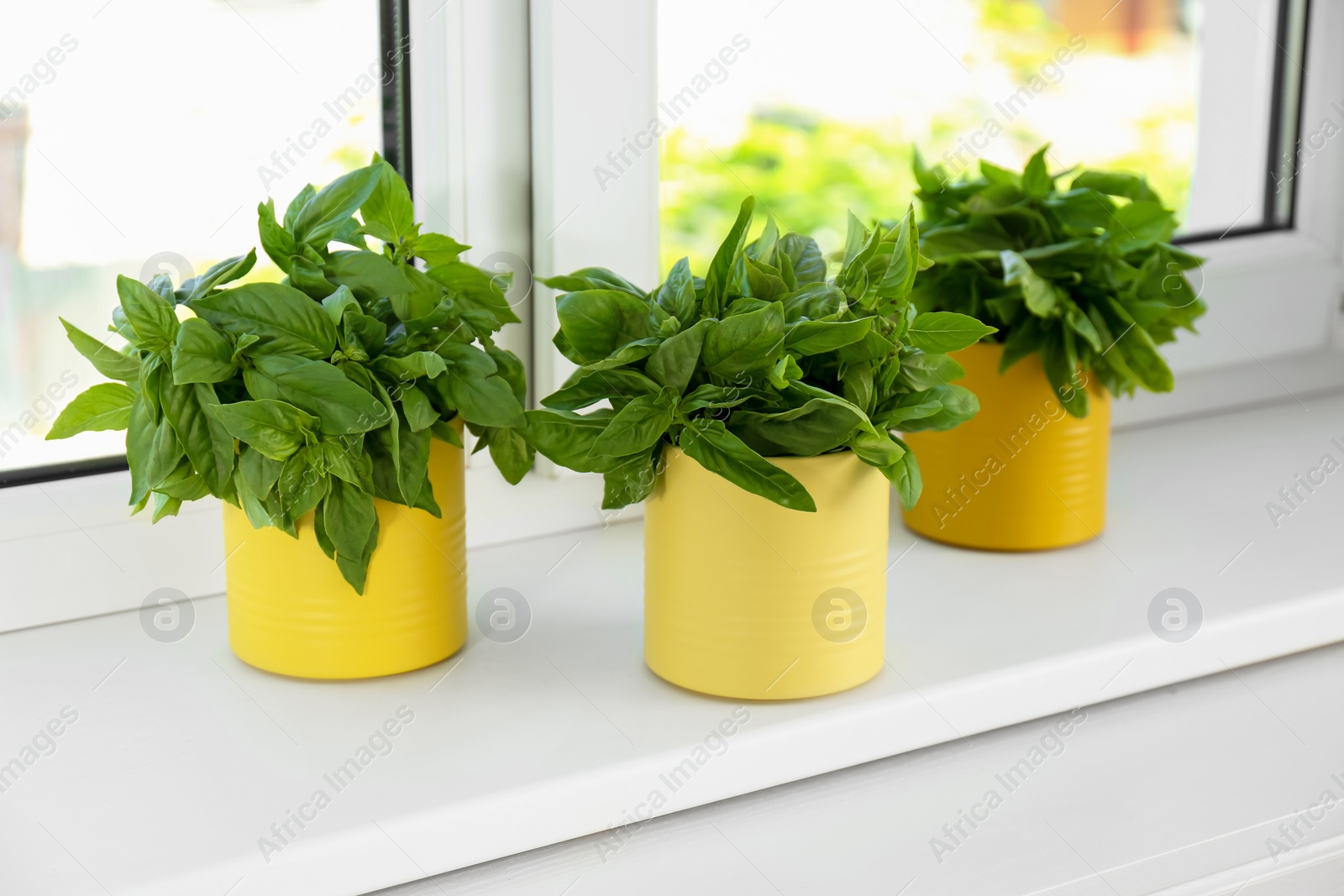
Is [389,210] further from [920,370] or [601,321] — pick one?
[920,370]

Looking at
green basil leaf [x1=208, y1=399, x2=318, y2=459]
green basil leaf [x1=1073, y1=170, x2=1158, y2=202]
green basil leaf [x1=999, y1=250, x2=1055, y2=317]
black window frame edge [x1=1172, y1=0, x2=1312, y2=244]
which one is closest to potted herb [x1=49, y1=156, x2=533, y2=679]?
green basil leaf [x1=208, y1=399, x2=318, y2=459]

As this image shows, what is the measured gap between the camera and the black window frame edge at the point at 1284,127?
1.23 meters

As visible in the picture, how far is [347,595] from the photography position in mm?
682

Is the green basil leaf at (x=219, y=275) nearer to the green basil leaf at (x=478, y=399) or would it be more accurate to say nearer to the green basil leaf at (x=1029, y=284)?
the green basil leaf at (x=478, y=399)

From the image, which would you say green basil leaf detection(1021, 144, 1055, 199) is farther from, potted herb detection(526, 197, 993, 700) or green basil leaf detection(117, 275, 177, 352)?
green basil leaf detection(117, 275, 177, 352)

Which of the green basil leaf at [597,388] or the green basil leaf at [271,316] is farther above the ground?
the green basil leaf at [271,316]

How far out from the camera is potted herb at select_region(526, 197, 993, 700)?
635 mm

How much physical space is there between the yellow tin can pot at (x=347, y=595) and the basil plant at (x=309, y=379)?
0.06 feet

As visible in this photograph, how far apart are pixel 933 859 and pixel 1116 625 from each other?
0.21 m

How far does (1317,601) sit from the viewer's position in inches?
32.4

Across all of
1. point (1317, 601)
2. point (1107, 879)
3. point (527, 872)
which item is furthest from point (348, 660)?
point (1317, 601)

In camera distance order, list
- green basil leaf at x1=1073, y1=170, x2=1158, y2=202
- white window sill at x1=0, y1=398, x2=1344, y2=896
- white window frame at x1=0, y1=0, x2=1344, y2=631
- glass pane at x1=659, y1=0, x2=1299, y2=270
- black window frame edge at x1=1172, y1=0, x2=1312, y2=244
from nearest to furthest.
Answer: white window sill at x1=0, y1=398, x2=1344, y2=896 < white window frame at x1=0, y1=0, x2=1344, y2=631 < green basil leaf at x1=1073, y1=170, x2=1158, y2=202 < glass pane at x1=659, y1=0, x2=1299, y2=270 < black window frame edge at x1=1172, y1=0, x2=1312, y2=244

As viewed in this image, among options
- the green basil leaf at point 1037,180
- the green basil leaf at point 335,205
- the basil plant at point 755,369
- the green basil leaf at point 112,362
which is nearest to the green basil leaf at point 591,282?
the basil plant at point 755,369

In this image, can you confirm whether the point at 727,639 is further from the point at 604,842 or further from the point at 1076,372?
the point at 1076,372
